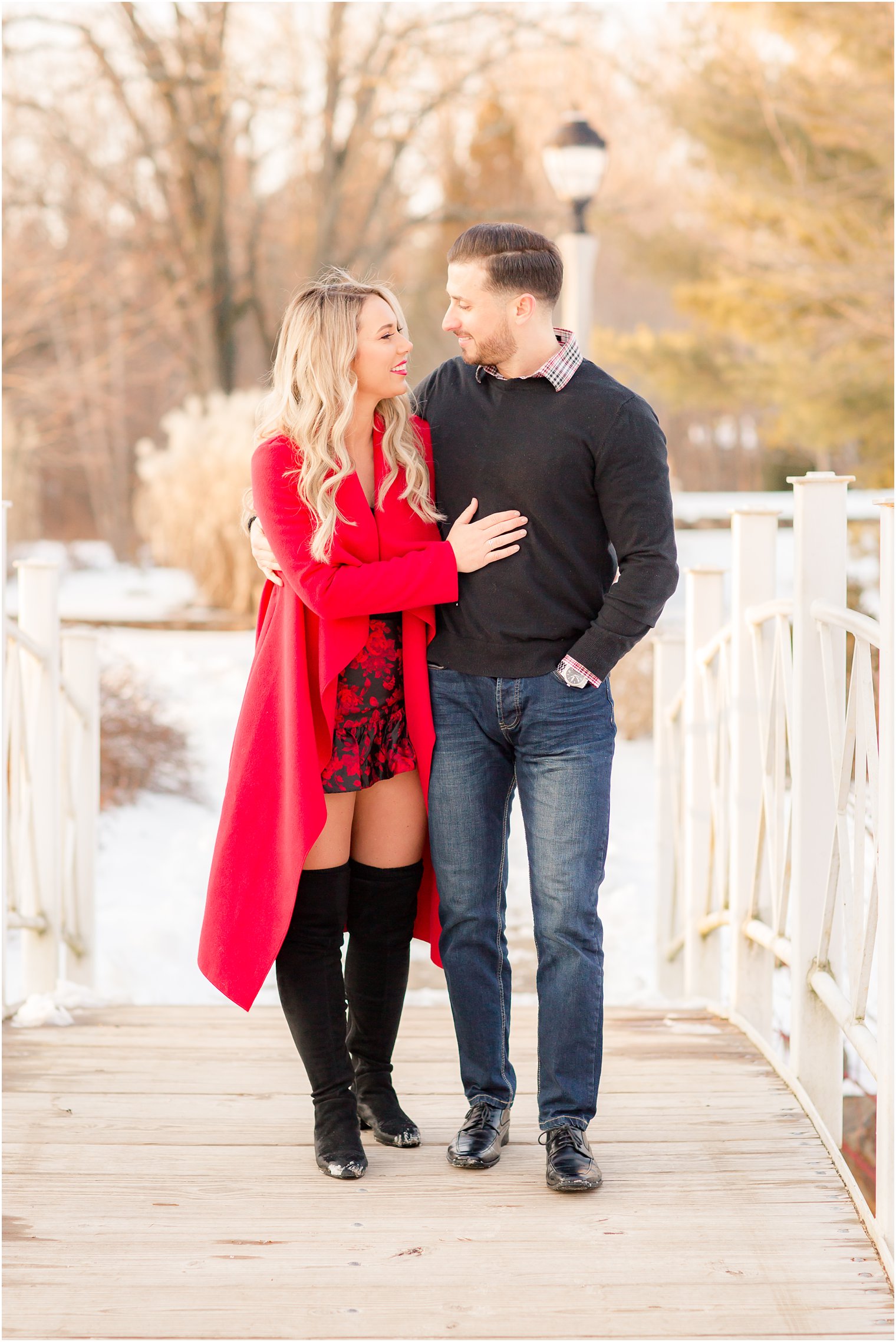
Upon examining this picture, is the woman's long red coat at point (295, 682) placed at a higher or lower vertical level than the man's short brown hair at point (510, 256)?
lower

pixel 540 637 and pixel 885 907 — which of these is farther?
pixel 540 637

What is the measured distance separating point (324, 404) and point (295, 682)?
46cm

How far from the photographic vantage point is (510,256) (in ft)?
7.01

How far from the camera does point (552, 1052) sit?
223 centimetres

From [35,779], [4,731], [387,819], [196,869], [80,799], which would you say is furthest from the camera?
[196,869]

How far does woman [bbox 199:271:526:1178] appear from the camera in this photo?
2137 millimetres

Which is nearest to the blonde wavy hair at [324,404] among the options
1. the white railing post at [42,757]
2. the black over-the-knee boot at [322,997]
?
the black over-the-knee boot at [322,997]

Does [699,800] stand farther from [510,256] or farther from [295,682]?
[510,256]

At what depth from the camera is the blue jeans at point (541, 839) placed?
86.7 inches

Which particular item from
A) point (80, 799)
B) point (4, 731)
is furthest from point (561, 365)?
point (80, 799)

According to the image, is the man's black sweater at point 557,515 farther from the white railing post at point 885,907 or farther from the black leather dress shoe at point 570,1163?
the black leather dress shoe at point 570,1163

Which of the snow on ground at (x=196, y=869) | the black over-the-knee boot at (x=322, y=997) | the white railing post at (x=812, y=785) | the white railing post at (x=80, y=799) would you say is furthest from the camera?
the snow on ground at (x=196, y=869)

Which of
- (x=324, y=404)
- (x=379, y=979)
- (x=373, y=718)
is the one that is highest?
(x=324, y=404)

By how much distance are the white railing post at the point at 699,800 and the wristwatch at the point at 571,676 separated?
1.66 meters
